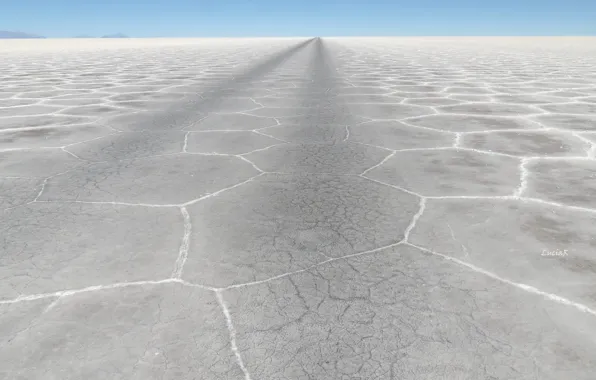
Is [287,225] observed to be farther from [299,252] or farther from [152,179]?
[152,179]

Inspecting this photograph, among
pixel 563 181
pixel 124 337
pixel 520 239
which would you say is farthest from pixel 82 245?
pixel 563 181

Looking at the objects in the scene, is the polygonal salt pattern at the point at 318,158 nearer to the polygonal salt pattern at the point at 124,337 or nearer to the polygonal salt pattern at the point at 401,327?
the polygonal salt pattern at the point at 401,327

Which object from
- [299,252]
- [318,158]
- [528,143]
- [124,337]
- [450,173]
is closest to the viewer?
[124,337]

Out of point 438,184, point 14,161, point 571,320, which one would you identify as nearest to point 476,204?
point 438,184

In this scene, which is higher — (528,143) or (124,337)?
(124,337)

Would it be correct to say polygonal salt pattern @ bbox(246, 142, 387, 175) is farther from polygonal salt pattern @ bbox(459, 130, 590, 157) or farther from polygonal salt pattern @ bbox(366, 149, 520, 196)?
→ polygonal salt pattern @ bbox(459, 130, 590, 157)

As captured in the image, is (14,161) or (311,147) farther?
(311,147)

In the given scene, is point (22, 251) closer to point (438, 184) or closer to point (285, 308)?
point (285, 308)

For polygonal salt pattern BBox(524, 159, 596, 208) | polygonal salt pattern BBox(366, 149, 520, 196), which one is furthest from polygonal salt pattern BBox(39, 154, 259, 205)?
polygonal salt pattern BBox(524, 159, 596, 208)

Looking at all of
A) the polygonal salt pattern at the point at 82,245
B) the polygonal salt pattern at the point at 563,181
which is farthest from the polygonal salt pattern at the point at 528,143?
the polygonal salt pattern at the point at 82,245
